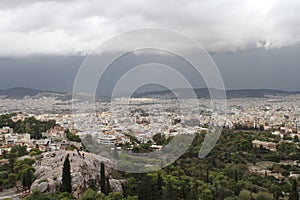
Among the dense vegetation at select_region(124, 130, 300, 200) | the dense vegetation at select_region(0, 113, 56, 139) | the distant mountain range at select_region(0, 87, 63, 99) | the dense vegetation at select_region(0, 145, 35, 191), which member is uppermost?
the distant mountain range at select_region(0, 87, 63, 99)

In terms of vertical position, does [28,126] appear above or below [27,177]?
above

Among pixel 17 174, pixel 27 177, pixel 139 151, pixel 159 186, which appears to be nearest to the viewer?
pixel 159 186

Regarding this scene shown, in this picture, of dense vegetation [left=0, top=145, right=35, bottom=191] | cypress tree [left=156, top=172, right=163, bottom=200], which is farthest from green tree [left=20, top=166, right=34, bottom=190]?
cypress tree [left=156, top=172, right=163, bottom=200]

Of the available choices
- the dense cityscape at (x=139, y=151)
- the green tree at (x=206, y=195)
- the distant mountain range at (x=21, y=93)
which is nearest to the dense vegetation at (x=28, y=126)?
the dense cityscape at (x=139, y=151)

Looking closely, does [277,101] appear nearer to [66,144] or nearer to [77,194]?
[66,144]

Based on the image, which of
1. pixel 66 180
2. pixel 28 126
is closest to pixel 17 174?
pixel 66 180

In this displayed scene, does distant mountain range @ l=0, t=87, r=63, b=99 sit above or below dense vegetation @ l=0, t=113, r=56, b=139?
above

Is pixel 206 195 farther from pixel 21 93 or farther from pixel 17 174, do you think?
pixel 21 93

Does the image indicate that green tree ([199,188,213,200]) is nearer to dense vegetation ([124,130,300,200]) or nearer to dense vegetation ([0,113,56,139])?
dense vegetation ([124,130,300,200])
